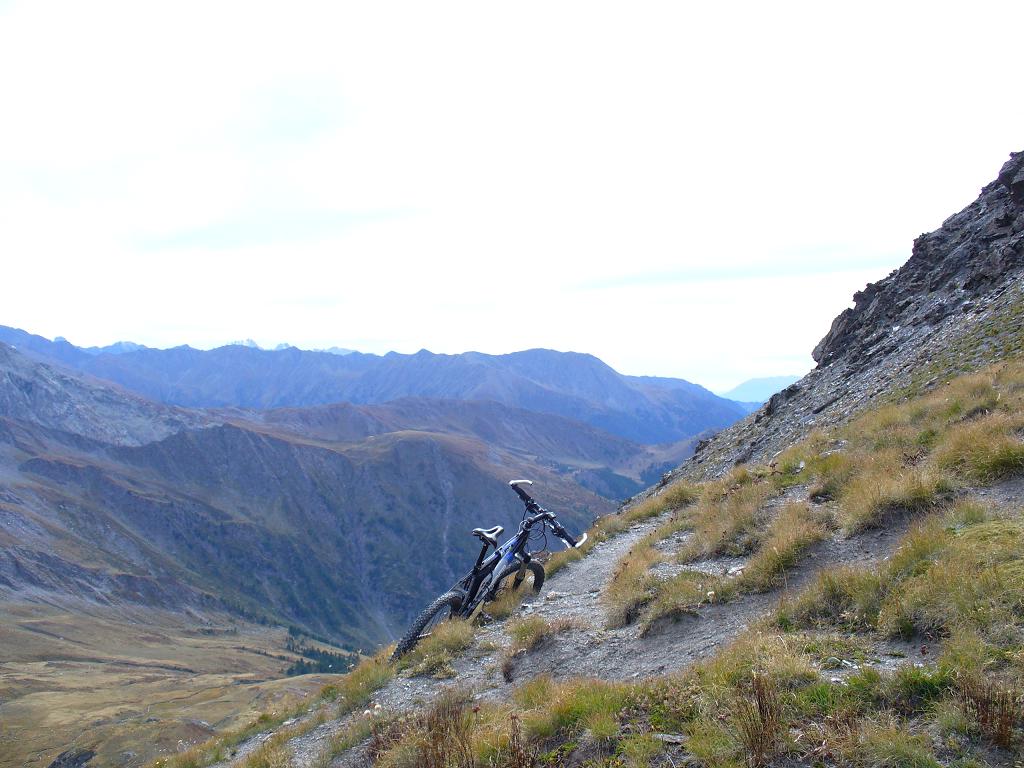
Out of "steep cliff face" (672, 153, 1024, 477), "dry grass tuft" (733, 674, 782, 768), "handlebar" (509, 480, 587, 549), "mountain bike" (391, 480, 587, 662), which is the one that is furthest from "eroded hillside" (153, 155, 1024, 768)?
"steep cliff face" (672, 153, 1024, 477)

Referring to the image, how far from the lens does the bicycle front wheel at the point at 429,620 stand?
11.3m

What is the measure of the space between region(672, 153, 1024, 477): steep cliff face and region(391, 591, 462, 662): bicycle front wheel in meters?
13.4

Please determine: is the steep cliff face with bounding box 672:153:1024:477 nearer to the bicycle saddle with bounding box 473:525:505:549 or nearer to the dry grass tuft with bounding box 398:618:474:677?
the bicycle saddle with bounding box 473:525:505:549

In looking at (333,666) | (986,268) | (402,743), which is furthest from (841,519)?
(333,666)

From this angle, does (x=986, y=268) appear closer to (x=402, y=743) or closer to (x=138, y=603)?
(x=402, y=743)

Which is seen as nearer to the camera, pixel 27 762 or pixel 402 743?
pixel 402 743

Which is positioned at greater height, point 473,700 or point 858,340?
point 858,340

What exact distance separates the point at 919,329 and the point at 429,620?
76.0 feet

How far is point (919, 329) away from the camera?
25922 mm

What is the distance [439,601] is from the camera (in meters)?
11.9

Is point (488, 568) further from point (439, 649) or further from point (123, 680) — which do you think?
point (123, 680)

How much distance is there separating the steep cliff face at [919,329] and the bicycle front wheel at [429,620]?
13442mm

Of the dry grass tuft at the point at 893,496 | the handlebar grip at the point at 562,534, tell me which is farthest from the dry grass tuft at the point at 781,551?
the handlebar grip at the point at 562,534

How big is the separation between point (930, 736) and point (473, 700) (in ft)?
16.7
